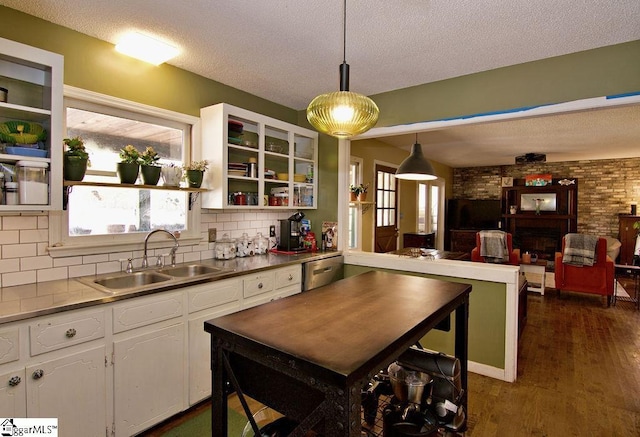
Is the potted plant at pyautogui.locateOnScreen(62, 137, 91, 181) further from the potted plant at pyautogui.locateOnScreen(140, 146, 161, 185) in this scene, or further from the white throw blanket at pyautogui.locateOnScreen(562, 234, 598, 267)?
the white throw blanket at pyautogui.locateOnScreen(562, 234, 598, 267)

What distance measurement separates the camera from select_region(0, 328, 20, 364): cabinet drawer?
1532mm

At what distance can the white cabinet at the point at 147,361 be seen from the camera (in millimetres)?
1938

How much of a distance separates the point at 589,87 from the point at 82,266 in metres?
3.61

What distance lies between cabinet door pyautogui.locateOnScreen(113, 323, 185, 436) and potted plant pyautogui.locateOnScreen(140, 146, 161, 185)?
3.30 ft

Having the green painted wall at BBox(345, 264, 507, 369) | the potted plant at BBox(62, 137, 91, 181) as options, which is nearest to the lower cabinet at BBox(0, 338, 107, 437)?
the potted plant at BBox(62, 137, 91, 181)

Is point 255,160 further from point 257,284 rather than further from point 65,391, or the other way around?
point 65,391

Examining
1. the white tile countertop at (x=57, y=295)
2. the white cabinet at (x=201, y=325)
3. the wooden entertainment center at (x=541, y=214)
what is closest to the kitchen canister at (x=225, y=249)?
the white tile countertop at (x=57, y=295)

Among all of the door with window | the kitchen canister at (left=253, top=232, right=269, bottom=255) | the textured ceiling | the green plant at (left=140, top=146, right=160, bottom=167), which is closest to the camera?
the textured ceiling

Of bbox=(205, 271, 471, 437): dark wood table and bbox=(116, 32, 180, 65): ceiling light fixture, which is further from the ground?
bbox=(116, 32, 180, 65): ceiling light fixture

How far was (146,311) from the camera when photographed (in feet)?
6.70

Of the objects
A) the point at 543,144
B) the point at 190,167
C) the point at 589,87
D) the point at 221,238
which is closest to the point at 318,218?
the point at 221,238

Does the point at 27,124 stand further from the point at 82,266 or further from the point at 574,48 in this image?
the point at 574,48

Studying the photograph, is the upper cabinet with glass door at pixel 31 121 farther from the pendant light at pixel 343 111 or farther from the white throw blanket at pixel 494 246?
the white throw blanket at pixel 494 246

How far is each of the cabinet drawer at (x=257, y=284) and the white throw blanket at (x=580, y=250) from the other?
14.7 ft
